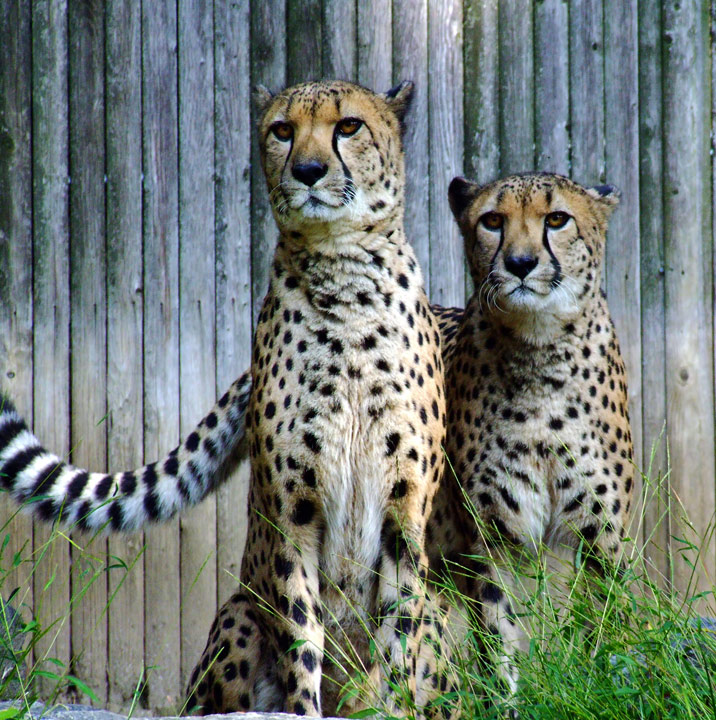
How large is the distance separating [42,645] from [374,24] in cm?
266

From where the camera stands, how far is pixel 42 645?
3.80 m

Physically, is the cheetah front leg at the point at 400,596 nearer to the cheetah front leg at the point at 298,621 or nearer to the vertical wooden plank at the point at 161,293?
the cheetah front leg at the point at 298,621

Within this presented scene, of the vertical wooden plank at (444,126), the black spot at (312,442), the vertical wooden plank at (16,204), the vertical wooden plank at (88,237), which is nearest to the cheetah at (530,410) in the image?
the black spot at (312,442)

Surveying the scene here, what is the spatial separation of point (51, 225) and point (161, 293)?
0.49 metres

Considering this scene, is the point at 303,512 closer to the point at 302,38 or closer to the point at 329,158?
the point at 329,158

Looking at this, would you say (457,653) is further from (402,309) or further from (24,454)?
(24,454)

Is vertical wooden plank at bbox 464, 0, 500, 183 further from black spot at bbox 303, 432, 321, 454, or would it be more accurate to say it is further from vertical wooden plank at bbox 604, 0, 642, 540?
black spot at bbox 303, 432, 321, 454

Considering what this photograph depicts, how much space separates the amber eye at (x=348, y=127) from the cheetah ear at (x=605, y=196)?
0.80 m

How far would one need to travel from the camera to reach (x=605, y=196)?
2971mm

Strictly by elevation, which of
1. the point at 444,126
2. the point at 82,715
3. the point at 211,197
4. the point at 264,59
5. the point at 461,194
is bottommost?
the point at 82,715

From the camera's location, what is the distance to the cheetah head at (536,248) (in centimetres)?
272

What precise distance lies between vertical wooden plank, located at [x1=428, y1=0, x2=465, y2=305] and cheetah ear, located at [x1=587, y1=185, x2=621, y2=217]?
1.02 m

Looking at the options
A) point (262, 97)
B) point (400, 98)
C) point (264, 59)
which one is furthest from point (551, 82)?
point (262, 97)

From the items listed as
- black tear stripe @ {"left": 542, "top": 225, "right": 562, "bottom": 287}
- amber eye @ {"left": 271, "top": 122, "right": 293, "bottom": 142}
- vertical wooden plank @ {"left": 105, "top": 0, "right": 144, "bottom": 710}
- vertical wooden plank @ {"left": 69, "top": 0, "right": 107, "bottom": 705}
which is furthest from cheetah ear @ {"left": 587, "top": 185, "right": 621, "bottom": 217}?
vertical wooden plank @ {"left": 69, "top": 0, "right": 107, "bottom": 705}
